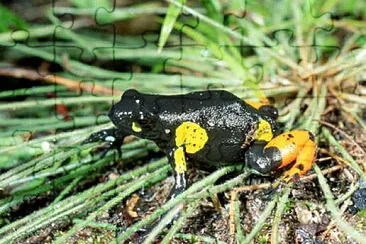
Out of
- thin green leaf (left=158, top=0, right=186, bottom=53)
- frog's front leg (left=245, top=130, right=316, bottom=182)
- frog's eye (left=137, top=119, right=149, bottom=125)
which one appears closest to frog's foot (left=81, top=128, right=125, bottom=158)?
frog's eye (left=137, top=119, right=149, bottom=125)

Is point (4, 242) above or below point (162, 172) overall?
below

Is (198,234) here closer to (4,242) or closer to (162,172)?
(162,172)

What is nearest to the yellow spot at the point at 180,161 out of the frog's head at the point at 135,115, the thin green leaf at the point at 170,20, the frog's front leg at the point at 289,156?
the frog's head at the point at 135,115

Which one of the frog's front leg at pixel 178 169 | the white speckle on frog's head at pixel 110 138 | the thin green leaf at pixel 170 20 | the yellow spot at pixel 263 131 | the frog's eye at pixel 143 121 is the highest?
the thin green leaf at pixel 170 20

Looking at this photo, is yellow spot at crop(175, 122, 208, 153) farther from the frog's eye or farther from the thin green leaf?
the thin green leaf

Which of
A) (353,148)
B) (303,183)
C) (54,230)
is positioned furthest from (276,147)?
(54,230)

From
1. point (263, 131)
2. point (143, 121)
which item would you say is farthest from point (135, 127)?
point (263, 131)
